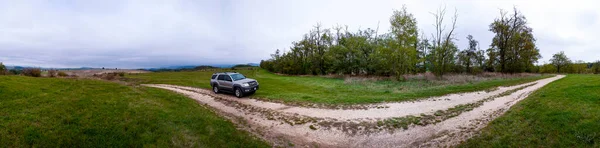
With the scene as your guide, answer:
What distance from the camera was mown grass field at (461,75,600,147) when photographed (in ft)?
17.4

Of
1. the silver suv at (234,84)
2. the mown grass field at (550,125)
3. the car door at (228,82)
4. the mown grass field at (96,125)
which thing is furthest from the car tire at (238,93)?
the mown grass field at (550,125)

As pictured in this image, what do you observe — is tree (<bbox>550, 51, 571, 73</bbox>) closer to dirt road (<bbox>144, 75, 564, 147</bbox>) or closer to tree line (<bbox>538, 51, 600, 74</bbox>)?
tree line (<bbox>538, 51, 600, 74</bbox>)

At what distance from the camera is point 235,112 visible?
11023 mm

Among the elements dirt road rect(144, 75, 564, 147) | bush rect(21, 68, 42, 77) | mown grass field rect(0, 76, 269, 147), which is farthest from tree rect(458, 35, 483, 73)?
bush rect(21, 68, 42, 77)

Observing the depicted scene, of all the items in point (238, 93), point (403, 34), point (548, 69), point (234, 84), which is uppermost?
point (403, 34)

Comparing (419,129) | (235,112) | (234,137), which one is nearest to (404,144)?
(419,129)

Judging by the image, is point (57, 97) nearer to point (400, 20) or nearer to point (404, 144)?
point (404, 144)

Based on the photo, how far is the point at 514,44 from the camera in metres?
35.3

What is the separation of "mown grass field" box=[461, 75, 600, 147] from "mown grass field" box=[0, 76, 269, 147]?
22.0 ft

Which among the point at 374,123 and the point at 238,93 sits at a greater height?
the point at 238,93

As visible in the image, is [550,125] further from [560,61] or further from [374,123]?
[560,61]

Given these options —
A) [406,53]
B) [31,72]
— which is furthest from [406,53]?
[31,72]

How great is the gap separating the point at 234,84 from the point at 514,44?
4432 centimetres

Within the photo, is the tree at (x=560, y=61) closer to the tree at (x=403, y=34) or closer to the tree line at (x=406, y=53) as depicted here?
the tree line at (x=406, y=53)
